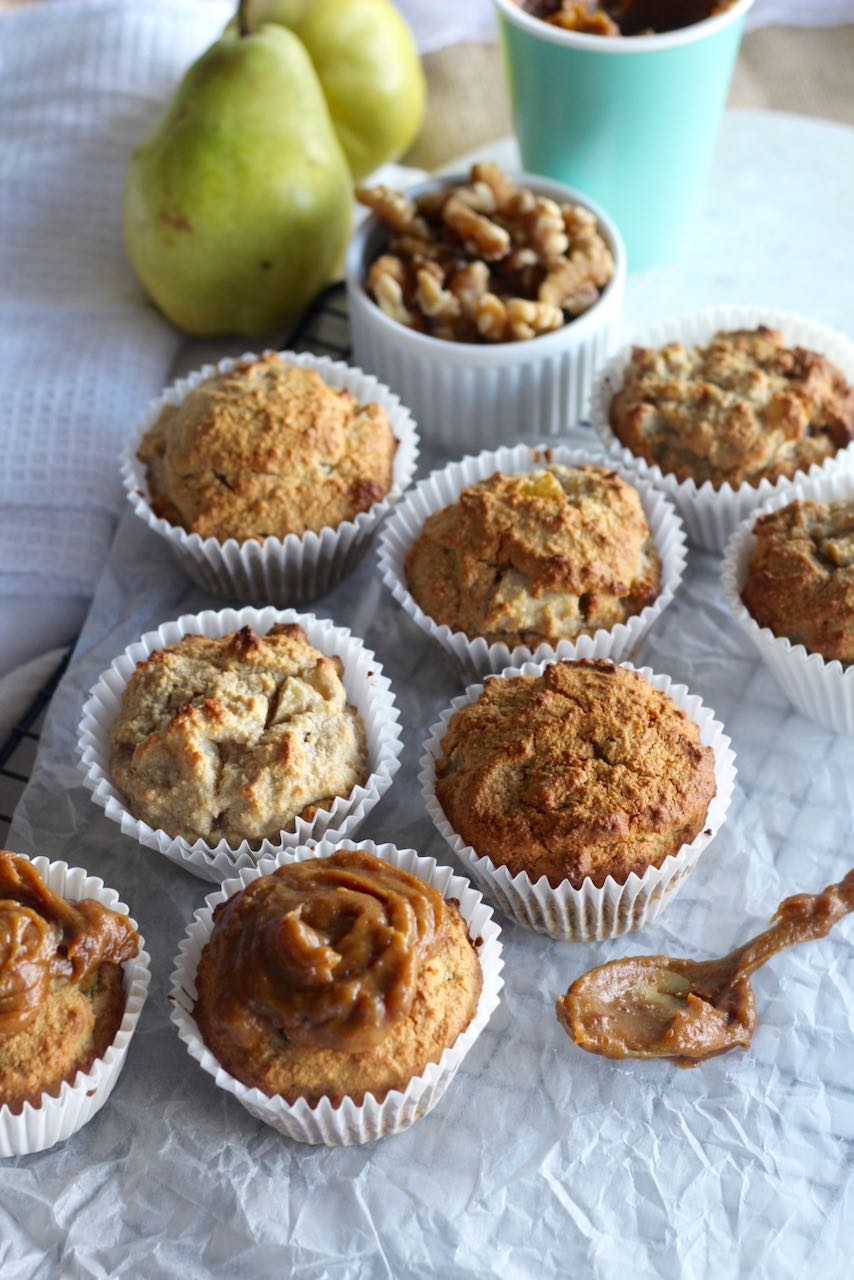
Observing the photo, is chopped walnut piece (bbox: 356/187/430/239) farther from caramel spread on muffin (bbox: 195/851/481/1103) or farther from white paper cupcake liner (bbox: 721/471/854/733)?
caramel spread on muffin (bbox: 195/851/481/1103)

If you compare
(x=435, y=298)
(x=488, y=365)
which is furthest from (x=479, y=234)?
(x=488, y=365)

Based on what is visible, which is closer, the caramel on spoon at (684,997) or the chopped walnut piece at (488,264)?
the caramel on spoon at (684,997)

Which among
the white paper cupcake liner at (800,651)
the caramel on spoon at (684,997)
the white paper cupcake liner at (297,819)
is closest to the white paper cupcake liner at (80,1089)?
the white paper cupcake liner at (297,819)

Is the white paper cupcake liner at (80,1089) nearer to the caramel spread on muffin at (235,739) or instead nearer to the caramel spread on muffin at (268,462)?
the caramel spread on muffin at (235,739)

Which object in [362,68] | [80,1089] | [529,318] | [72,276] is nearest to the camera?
[80,1089]

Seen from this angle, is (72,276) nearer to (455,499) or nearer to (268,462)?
(268,462)

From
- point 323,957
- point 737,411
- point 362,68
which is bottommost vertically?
point 323,957
